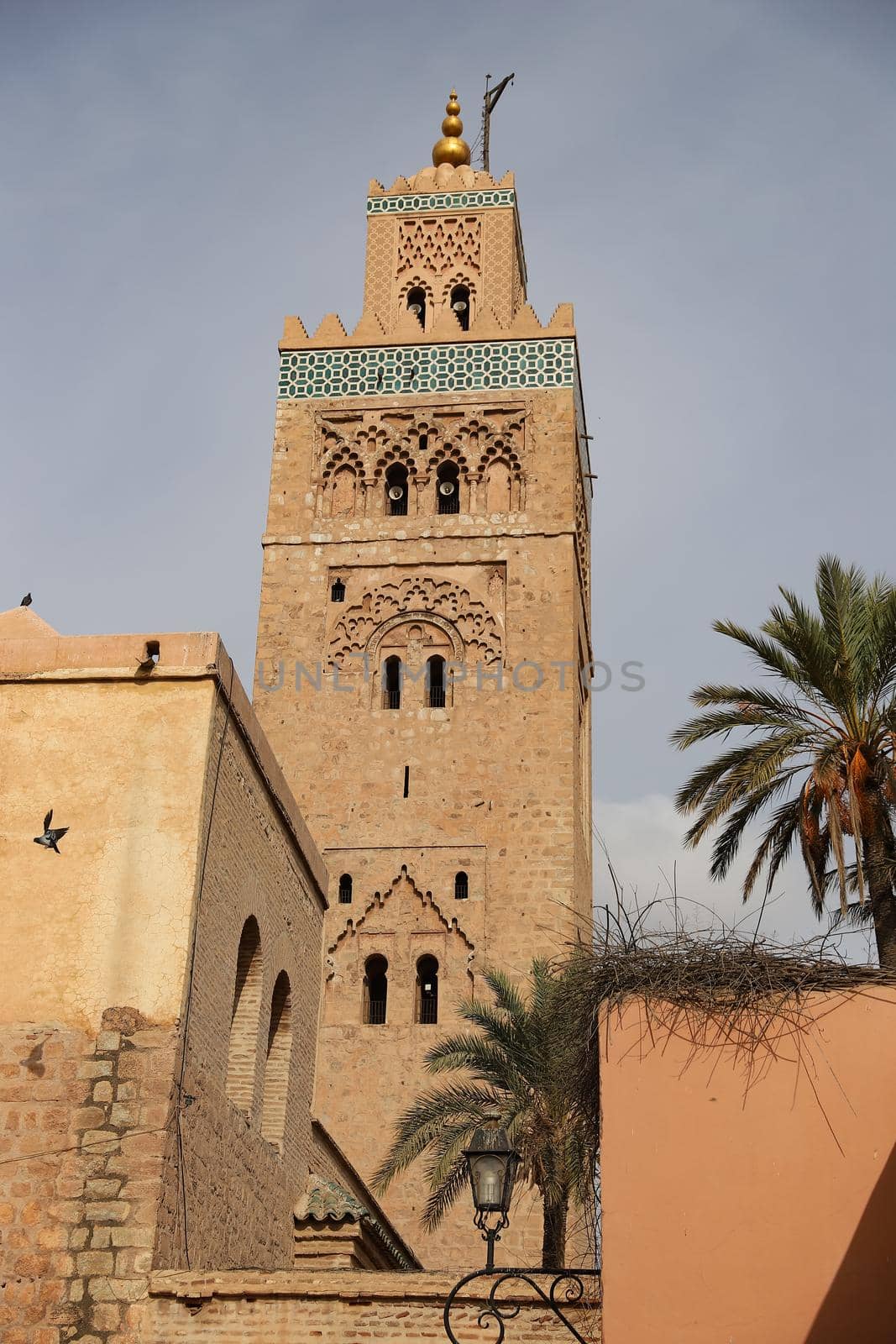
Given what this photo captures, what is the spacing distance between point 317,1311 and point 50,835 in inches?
124

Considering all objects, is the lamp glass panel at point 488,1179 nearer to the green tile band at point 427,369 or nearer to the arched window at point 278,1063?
the arched window at point 278,1063

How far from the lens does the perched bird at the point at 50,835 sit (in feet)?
34.5

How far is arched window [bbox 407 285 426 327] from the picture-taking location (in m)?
26.3

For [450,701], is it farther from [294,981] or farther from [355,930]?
[294,981]

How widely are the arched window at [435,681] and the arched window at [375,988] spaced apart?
3450mm

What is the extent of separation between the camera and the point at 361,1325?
384 inches

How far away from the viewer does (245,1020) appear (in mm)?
12383

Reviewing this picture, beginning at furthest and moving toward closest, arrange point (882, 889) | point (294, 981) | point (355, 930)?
point (355, 930)
point (294, 981)
point (882, 889)

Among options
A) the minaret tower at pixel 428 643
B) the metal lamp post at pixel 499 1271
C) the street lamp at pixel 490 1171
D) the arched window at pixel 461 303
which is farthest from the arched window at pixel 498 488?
the street lamp at pixel 490 1171

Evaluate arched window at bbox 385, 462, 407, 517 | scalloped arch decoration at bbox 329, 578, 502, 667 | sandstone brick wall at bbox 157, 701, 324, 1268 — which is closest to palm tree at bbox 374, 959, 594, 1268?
sandstone brick wall at bbox 157, 701, 324, 1268

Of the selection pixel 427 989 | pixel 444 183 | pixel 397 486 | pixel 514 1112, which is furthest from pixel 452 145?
pixel 514 1112

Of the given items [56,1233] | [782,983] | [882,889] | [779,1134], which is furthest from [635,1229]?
[882,889]

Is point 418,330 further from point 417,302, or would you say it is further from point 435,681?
point 435,681

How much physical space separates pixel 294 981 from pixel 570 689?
9.72 metres
